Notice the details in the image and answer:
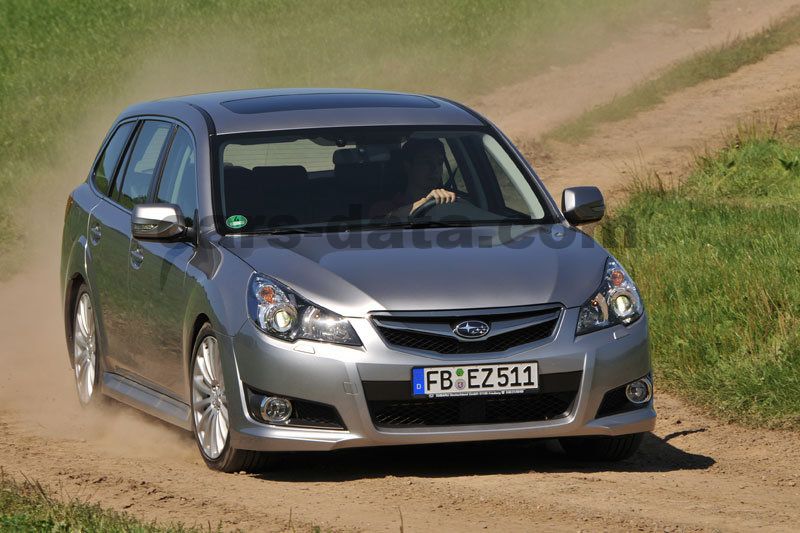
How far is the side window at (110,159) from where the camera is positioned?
9.45m

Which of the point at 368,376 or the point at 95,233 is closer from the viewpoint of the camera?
the point at 368,376

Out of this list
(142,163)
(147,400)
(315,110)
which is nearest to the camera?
(147,400)

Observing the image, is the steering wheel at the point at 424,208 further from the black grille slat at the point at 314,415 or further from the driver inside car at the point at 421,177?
the black grille slat at the point at 314,415

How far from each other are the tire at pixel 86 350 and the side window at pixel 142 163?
0.61 metres

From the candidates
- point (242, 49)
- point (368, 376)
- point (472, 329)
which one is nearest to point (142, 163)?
point (368, 376)

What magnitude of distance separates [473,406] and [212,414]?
1.22 metres

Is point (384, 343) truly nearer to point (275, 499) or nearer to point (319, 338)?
point (319, 338)

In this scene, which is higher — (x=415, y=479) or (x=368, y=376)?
(x=368, y=376)

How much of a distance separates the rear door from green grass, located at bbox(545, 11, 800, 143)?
1058cm

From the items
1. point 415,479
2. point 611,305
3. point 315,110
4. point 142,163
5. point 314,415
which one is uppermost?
point 315,110

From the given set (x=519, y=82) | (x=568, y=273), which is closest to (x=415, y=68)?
(x=519, y=82)

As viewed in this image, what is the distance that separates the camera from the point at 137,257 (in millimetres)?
8250

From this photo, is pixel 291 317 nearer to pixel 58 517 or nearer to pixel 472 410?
pixel 472 410

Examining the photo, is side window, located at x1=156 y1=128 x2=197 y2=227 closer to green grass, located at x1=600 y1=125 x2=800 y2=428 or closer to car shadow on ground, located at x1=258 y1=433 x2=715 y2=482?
car shadow on ground, located at x1=258 y1=433 x2=715 y2=482
